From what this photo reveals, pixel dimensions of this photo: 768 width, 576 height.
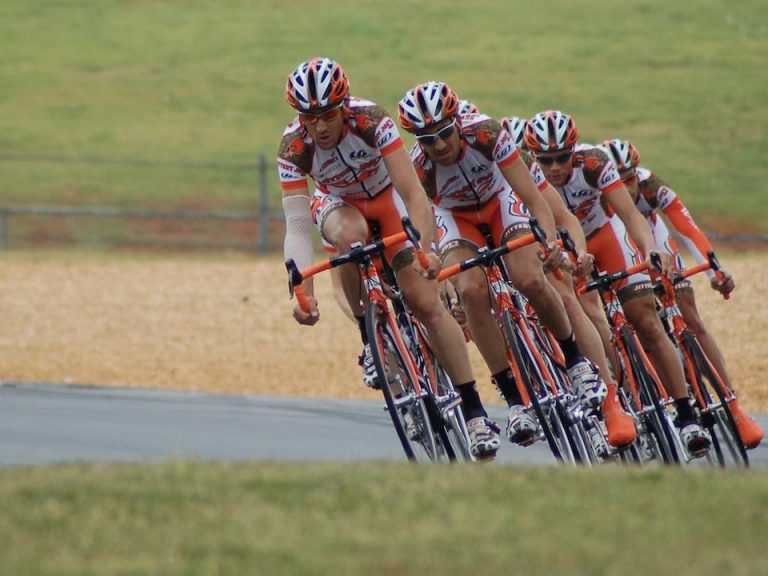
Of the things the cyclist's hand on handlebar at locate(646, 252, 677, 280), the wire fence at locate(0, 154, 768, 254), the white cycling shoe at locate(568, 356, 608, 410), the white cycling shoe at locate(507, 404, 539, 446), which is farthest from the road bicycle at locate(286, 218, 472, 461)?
the wire fence at locate(0, 154, 768, 254)

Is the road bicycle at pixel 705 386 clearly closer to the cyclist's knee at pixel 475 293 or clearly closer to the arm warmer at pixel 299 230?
the cyclist's knee at pixel 475 293

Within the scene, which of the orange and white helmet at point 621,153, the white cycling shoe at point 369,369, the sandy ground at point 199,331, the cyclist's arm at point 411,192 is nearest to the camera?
the cyclist's arm at point 411,192

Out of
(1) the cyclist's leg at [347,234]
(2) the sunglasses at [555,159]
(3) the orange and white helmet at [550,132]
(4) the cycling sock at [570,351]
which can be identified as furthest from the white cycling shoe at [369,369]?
(2) the sunglasses at [555,159]

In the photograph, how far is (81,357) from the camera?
635 inches

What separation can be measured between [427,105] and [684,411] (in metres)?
2.97

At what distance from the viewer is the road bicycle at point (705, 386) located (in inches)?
400

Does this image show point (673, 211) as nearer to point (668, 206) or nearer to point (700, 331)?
point (668, 206)

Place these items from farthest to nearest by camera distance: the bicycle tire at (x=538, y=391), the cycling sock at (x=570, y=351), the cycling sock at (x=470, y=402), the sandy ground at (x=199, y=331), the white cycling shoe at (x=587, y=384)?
the sandy ground at (x=199, y=331), the cycling sock at (x=570, y=351), the white cycling shoe at (x=587, y=384), the bicycle tire at (x=538, y=391), the cycling sock at (x=470, y=402)

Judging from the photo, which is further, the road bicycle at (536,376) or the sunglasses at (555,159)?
the sunglasses at (555,159)

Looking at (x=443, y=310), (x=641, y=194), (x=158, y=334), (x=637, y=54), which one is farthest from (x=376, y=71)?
(x=443, y=310)

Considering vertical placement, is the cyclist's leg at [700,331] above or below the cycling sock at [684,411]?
above

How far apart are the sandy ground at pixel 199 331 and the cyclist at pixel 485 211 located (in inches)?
222

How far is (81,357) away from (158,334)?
1.77m

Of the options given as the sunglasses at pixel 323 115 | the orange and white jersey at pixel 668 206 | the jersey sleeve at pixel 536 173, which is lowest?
the sunglasses at pixel 323 115
